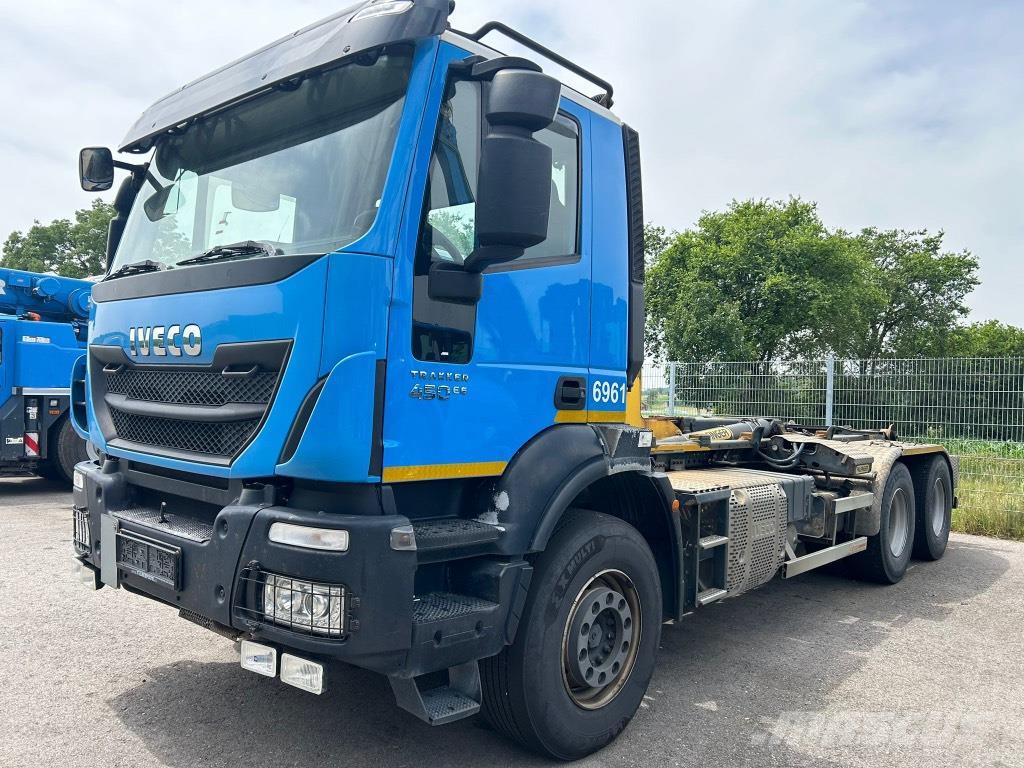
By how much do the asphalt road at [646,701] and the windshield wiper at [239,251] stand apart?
2045 millimetres

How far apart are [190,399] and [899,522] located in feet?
20.2

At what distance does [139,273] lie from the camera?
3.54 metres

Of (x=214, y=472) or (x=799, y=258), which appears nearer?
(x=214, y=472)

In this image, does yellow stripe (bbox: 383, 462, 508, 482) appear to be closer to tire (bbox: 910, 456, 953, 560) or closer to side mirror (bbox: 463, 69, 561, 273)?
side mirror (bbox: 463, 69, 561, 273)

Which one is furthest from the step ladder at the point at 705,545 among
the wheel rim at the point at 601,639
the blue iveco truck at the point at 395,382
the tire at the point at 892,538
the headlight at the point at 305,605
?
the tire at the point at 892,538

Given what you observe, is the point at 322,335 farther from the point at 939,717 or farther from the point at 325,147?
the point at 939,717

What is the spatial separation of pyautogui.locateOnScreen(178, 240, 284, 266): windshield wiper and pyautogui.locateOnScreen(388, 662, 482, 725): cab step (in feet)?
5.36

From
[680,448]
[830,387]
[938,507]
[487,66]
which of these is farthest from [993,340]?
[487,66]

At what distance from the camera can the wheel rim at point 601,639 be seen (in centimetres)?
336

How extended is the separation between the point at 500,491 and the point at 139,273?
192 cm

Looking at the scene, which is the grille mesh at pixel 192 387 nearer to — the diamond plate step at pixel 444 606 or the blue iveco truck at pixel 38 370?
the diamond plate step at pixel 444 606

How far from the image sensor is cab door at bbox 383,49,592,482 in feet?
9.30

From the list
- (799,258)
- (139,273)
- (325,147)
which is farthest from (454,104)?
(799,258)

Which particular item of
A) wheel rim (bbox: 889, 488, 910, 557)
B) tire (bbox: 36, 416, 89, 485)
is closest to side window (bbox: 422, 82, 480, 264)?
wheel rim (bbox: 889, 488, 910, 557)
